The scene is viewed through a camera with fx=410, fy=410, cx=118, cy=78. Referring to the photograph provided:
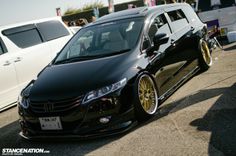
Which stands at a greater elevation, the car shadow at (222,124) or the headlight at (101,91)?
the headlight at (101,91)

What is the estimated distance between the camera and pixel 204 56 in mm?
8203

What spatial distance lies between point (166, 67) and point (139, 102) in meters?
1.33

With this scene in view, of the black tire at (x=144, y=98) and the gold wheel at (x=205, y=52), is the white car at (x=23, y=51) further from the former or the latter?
the black tire at (x=144, y=98)

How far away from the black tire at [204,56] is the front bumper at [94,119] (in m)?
3.27

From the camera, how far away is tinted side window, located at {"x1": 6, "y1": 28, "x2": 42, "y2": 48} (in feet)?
28.6

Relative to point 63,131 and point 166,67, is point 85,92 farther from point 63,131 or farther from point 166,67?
point 166,67

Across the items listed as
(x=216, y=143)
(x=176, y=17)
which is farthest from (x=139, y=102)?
(x=176, y=17)

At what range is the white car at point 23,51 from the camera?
826cm

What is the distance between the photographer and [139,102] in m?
5.30

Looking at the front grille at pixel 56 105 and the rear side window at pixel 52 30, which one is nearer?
the front grille at pixel 56 105

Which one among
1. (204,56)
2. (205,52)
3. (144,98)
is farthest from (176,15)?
(144,98)

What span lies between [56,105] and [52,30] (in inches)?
191

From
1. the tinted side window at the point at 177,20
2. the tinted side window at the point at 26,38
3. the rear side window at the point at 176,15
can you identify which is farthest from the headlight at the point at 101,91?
the tinted side window at the point at 26,38

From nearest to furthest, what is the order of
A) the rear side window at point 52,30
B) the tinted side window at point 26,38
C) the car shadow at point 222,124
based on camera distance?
1. the car shadow at point 222,124
2. the tinted side window at point 26,38
3. the rear side window at point 52,30
